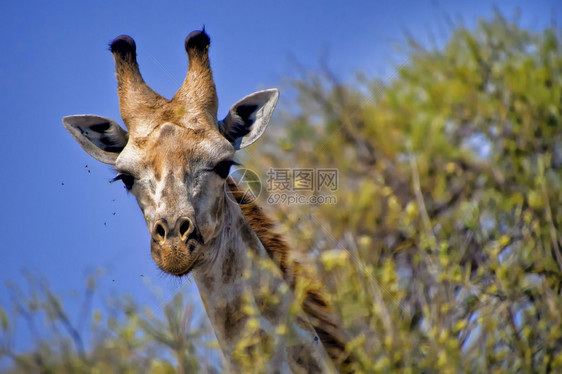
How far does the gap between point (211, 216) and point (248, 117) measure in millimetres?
1183

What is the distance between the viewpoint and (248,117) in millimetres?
6402

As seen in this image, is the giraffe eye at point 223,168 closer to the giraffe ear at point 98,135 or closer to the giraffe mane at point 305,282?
the giraffe mane at point 305,282

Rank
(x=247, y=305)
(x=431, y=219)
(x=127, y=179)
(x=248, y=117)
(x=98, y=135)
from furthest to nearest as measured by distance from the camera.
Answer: (x=431, y=219)
(x=248, y=117)
(x=98, y=135)
(x=127, y=179)
(x=247, y=305)

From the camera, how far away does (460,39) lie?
1225 cm

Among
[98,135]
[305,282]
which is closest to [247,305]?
[305,282]

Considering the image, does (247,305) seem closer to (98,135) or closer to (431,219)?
(98,135)

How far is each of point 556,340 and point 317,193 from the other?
471 cm

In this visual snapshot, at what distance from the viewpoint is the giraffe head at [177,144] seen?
5.29 m

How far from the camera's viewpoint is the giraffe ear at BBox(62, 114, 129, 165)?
20.2 ft

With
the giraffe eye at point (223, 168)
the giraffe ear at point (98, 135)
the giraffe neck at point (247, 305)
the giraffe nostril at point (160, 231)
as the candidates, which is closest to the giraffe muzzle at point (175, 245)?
the giraffe nostril at point (160, 231)

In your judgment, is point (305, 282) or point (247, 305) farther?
point (305, 282)

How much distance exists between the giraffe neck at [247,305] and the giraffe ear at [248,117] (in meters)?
0.72

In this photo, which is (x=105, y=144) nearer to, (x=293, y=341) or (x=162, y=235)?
(x=162, y=235)

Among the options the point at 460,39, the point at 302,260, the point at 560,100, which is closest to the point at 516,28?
the point at 460,39
